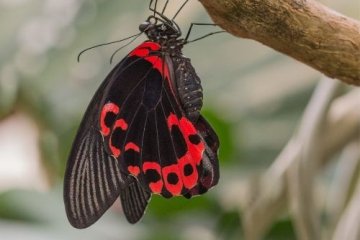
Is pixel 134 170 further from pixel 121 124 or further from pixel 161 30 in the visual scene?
pixel 161 30

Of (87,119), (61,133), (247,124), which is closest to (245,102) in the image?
(247,124)

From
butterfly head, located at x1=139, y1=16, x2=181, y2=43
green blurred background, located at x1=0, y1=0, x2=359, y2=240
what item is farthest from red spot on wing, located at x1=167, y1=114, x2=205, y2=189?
green blurred background, located at x1=0, y1=0, x2=359, y2=240

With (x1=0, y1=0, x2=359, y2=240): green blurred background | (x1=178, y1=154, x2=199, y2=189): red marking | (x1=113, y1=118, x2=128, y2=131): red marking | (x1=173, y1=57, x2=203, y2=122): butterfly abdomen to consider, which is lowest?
(x1=0, y1=0, x2=359, y2=240): green blurred background

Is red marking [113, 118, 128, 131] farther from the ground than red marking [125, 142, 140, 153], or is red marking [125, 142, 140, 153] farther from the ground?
red marking [113, 118, 128, 131]

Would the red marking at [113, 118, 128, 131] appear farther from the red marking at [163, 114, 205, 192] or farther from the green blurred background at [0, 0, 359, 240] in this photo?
the green blurred background at [0, 0, 359, 240]

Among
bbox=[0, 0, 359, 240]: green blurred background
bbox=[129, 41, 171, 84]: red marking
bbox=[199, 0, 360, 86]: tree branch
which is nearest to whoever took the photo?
bbox=[199, 0, 360, 86]: tree branch

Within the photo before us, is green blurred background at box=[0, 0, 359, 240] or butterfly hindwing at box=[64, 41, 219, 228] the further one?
green blurred background at box=[0, 0, 359, 240]
